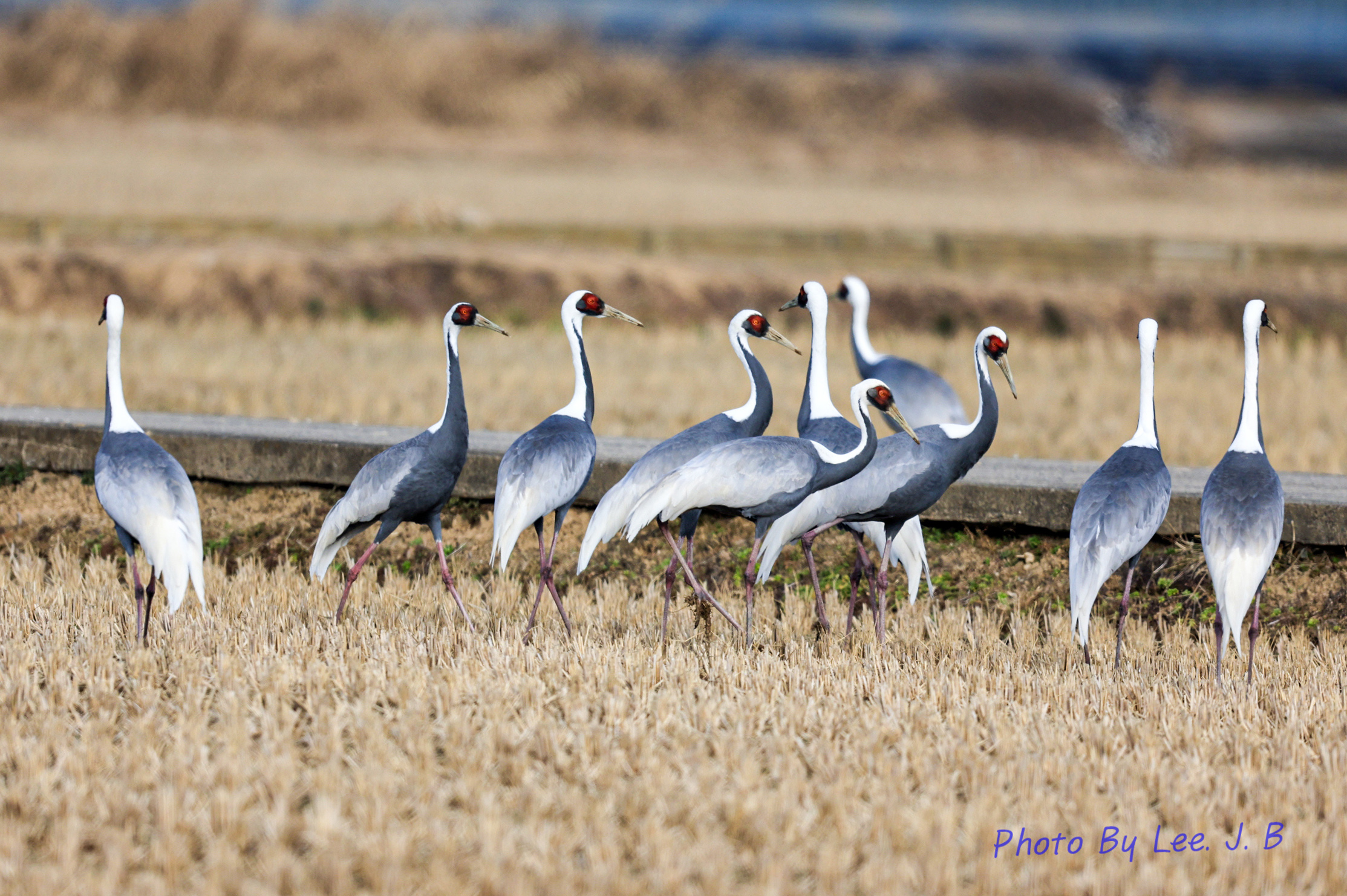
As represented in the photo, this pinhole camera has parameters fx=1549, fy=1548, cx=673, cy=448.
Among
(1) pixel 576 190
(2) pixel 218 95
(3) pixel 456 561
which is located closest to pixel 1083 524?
(3) pixel 456 561

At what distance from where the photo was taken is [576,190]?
112 feet

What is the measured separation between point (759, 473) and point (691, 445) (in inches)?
21.8

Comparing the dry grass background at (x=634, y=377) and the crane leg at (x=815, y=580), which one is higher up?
the dry grass background at (x=634, y=377)

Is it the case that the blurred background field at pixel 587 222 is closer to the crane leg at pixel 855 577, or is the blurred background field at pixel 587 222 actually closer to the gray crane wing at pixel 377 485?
the crane leg at pixel 855 577

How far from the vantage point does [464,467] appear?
28.2 feet

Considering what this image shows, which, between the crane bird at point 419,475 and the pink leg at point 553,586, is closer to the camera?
the crane bird at point 419,475

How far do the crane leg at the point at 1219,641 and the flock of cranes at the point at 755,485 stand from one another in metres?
0.02

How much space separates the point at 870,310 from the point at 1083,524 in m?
13.8

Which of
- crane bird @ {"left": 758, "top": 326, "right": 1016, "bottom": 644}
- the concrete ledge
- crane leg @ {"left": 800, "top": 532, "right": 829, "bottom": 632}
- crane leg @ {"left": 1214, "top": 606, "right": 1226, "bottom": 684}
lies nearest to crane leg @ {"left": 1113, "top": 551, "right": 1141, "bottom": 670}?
crane leg @ {"left": 1214, "top": 606, "right": 1226, "bottom": 684}

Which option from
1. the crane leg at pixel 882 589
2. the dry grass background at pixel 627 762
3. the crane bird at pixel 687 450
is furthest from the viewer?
the crane leg at pixel 882 589

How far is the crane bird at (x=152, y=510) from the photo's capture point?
6320mm

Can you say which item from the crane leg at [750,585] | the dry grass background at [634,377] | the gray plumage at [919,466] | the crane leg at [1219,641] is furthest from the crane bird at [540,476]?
the dry grass background at [634,377]

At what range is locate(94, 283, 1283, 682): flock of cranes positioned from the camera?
244 inches

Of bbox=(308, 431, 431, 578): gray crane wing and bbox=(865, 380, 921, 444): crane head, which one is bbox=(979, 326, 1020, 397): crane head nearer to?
bbox=(865, 380, 921, 444): crane head
